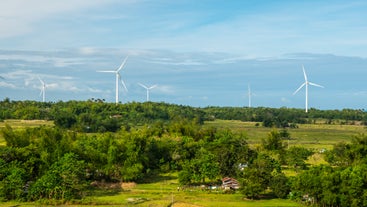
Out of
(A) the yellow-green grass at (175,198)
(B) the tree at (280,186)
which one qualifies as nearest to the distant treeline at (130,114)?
(A) the yellow-green grass at (175,198)

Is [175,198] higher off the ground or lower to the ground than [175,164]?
lower

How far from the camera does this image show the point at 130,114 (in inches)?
5089

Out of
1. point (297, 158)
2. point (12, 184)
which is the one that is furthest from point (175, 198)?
point (297, 158)

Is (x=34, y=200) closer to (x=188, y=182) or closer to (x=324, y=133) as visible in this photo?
(x=188, y=182)

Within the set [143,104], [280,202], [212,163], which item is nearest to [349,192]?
[280,202]

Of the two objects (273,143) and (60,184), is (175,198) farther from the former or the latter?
(273,143)

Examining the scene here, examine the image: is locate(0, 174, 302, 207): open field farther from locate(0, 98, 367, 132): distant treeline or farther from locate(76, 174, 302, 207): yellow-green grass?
locate(0, 98, 367, 132): distant treeline

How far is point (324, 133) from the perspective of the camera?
11700 centimetres

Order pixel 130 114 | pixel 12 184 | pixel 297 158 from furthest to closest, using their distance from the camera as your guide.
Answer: pixel 130 114 < pixel 297 158 < pixel 12 184

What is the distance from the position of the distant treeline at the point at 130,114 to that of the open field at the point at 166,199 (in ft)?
146

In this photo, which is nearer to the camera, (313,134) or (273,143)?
(273,143)

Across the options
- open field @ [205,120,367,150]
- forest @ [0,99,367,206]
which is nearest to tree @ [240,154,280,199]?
forest @ [0,99,367,206]

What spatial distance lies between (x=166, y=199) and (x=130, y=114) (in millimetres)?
80735

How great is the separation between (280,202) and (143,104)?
310ft
